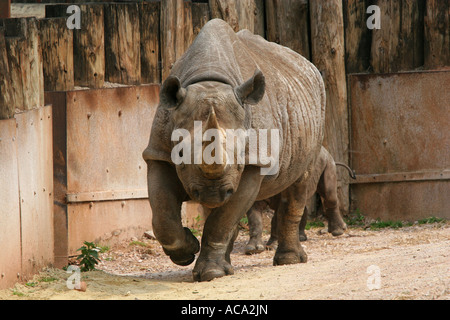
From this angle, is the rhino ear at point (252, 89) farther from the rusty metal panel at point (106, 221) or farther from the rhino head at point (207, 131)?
the rusty metal panel at point (106, 221)

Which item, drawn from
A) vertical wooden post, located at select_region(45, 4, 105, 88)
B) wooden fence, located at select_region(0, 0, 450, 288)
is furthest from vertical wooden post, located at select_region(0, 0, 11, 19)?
vertical wooden post, located at select_region(45, 4, 105, 88)

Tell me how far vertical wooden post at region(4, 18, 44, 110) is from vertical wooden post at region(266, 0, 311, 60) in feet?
14.6

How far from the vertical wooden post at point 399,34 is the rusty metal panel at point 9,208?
6.33 metres

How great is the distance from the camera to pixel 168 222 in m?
7.42

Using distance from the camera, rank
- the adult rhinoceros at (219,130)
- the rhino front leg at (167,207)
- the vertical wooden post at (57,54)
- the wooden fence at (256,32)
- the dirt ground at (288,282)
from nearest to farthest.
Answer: the dirt ground at (288,282) → the adult rhinoceros at (219,130) → the rhino front leg at (167,207) → the vertical wooden post at (57,54) → the wooden fence at (256,32)

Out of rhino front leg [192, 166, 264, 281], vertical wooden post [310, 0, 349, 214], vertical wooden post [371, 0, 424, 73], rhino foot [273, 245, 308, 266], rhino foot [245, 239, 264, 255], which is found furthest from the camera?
vertical wooden post [371, 0, 424, 73]

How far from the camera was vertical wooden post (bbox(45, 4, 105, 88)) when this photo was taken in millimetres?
10414

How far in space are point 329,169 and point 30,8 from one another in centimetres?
489

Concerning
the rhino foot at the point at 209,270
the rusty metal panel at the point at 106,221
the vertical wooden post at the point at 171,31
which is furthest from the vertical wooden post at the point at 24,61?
the vertical wooden post at the point at 171,31

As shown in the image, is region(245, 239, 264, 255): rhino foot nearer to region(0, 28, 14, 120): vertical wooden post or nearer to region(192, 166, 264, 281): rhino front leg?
region(192, 166, 264, 281): rhino front leg

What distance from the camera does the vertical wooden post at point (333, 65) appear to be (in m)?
12.3

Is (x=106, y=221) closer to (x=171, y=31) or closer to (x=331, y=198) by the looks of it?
(x=171, y=31)
